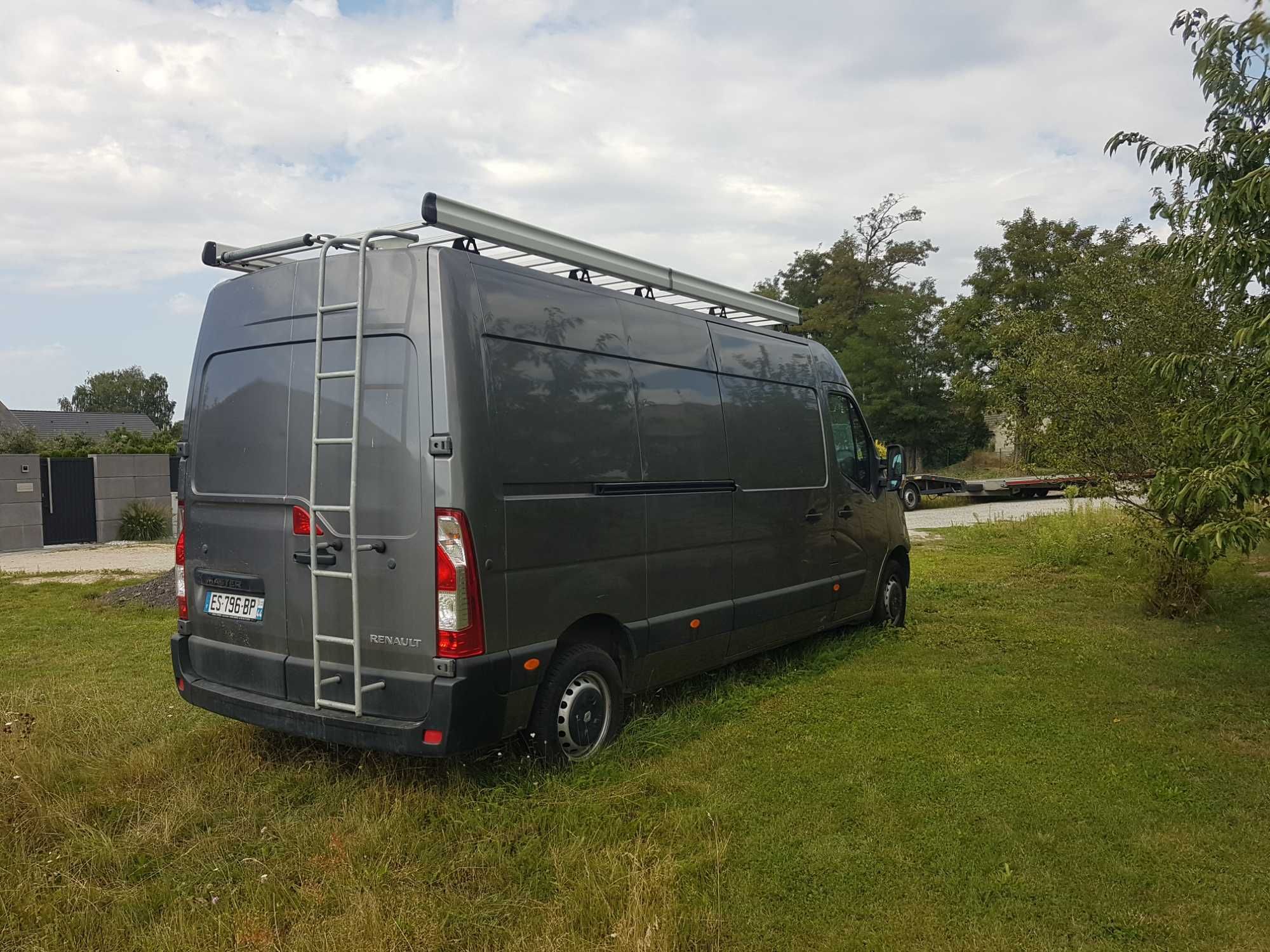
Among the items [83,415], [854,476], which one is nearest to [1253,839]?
[854,476]

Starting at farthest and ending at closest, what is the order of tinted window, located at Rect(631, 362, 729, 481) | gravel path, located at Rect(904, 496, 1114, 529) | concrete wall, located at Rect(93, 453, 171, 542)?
1. gravel path, located at Rect(904, 496, 1114, 529)
2. concrete wall, located at Rect(93, 453, 171, 542)
3. tinted window, located at Rect(631, 362, 729, 481)

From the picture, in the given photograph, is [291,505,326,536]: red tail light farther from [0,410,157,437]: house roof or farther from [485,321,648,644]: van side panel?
[0,410,157,437]: house roof

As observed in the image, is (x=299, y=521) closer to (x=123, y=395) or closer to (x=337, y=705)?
(x=337, y=705)

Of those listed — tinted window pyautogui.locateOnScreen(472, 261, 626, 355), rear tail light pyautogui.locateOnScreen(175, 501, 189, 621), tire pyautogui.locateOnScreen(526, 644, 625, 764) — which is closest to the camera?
tinted window pyautogui.locateOnScreen(472, 261, 626, 355)

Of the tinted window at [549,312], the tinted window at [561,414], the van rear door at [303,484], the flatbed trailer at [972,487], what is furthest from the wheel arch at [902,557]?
the flatbed trailer at [972,487]

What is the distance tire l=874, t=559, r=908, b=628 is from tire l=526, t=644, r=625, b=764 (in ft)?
12.4

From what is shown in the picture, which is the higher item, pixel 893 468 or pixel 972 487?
pixel 893 468

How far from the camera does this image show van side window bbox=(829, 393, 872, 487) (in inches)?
302

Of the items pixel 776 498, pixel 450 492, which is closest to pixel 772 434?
pixel 776 498

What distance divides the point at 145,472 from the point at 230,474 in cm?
1670

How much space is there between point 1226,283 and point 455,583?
452 cm

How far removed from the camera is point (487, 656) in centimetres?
439

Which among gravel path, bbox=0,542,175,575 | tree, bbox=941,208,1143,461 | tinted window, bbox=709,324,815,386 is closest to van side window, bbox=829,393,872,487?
tinted window, bbox=709,324,815,386

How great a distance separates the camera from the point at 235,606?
16.4 ft
